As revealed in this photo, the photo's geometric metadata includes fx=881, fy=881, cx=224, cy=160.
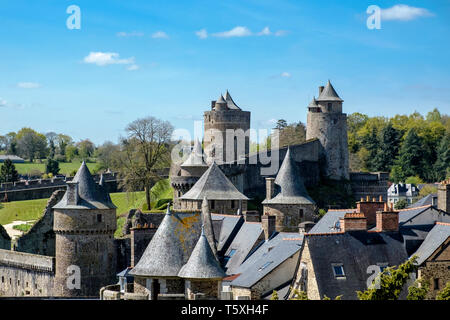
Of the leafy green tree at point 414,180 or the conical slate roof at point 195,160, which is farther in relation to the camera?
the leafy green tree at point 414,180

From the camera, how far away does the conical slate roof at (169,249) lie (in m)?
30.2

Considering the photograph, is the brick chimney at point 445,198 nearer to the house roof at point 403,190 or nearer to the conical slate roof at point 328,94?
the conical slate roof at point 328,94

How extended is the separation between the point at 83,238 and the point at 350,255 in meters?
17.5

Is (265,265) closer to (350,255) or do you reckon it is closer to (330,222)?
(350,255)

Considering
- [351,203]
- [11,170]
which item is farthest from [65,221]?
[11,170]

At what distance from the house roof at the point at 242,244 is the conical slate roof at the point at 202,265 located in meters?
3.49

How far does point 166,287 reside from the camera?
3014 centimetres

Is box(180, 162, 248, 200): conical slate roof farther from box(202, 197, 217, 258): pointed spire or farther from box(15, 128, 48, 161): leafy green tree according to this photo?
box(15, 128, 48, 161): leafy green tree

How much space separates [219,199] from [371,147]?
58.6m

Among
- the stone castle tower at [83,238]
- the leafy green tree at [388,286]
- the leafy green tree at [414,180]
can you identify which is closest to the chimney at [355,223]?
the leafy green tree at [388,286]

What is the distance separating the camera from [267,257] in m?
32.1

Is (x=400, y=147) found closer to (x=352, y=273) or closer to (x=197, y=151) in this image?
(x=197, y=151)

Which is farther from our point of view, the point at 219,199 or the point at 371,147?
the point at 371,147

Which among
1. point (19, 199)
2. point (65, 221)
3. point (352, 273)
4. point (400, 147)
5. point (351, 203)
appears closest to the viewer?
point (352, 273)
